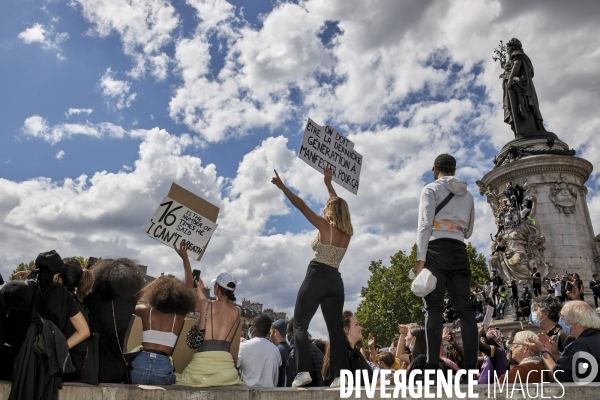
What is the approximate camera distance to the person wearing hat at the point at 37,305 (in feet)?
14.9

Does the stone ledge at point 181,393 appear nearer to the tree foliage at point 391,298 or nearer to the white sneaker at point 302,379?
the white sneaker at point 302,379

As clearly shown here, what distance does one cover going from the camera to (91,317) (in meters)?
5.47

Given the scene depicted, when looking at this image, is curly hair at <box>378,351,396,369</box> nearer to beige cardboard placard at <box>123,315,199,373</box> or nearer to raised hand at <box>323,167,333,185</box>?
raised hand at <box>323,167,333,185</box>

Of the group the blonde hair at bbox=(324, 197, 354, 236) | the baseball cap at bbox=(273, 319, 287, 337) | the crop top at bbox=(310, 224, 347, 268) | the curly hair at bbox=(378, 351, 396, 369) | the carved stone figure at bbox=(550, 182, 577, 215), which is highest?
the carved stone figure at bbox=(550, 182, 577, 215)

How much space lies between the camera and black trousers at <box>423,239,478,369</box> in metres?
5.38

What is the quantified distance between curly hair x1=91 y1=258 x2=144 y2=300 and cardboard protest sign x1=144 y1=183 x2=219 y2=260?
3304mm

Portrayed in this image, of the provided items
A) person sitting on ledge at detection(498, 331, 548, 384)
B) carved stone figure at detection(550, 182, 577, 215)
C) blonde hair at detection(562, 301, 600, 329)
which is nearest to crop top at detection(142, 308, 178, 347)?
person sitting on ledge at detection(498, 331, 548, 384)

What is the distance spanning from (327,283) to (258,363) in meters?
1.44

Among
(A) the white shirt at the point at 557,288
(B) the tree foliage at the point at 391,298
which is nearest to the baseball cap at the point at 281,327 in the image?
(A) the white shirt at the point at 557,288

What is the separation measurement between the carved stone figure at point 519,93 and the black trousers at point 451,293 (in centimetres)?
1913

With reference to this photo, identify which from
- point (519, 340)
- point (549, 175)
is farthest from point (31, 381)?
point (549, 175)

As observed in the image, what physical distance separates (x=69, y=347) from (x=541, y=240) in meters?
18.9

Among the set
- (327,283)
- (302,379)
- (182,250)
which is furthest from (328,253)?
(182,250)

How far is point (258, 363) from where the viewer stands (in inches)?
246
